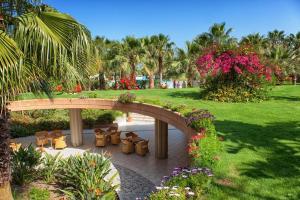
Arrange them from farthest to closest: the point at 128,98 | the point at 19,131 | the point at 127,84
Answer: the point at 127,84, the point at 19,131, the point at 128,98

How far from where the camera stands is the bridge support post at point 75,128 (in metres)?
22.7

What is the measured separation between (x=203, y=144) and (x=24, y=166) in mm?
9036

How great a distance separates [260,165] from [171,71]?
30.5m

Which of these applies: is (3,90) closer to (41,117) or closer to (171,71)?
(41,117)

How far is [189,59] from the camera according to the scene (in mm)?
36469

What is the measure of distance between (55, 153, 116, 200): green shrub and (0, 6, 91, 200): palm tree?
5120 millimetres

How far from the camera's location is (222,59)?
18781 mm

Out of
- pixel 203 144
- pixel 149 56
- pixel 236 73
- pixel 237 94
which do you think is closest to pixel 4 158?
pixel 203 144

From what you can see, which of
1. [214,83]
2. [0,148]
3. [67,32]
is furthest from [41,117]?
A: [67,32]

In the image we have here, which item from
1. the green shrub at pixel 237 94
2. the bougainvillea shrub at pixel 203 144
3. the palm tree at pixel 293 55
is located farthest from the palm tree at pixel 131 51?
the bougainvillea shrub at pixel 203 144

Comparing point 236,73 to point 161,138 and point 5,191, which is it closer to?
point 161,138

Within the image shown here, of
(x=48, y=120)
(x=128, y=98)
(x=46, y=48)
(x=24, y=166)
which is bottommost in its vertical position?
(x=24, y=166)

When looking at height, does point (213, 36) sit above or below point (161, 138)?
above

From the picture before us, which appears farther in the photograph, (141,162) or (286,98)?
(286,98)
